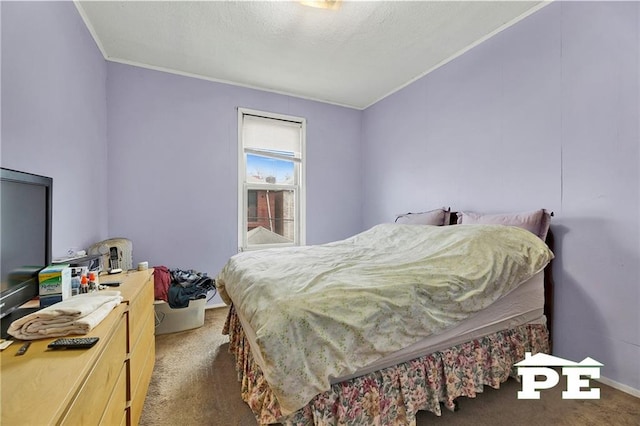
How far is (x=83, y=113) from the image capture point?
2215mm

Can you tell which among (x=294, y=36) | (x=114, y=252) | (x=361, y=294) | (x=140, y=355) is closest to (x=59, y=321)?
(x=140, y=355)

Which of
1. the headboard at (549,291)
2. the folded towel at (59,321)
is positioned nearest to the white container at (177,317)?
the folded towel at (59,321)

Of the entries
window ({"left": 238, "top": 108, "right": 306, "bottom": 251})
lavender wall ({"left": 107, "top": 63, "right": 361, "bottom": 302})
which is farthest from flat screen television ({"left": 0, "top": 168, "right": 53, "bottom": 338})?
window ({"left": 238, "top": 108, "right": 306, "bottom": 251})

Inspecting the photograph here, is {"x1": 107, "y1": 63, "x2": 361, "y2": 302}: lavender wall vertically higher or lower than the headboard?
higher

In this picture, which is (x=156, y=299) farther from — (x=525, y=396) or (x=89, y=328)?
(x=525, y=396)

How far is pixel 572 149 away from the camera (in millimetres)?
1933

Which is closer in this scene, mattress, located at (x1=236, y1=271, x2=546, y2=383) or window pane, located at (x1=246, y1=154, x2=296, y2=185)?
mattress, located at (x1=236, y1=271, x2=546, y2=383)

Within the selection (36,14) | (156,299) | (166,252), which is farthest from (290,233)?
(36,14)

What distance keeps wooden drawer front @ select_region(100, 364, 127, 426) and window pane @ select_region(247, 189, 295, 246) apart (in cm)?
232

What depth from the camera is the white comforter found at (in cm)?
112

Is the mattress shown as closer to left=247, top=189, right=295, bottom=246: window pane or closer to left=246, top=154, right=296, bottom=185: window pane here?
left=247, top=189, right=295, bottom=246: window pane

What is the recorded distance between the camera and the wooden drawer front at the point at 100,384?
0.76 m

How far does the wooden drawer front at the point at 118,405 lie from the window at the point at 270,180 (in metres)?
2.20

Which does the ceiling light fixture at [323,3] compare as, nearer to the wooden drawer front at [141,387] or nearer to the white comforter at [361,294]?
the white comforter at [361,294]
